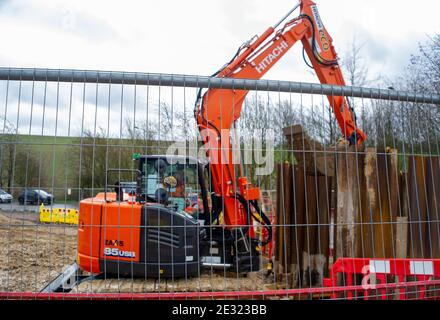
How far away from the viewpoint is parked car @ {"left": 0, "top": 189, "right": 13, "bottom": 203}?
3477 mm

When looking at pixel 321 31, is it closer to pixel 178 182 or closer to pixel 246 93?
pixel 246 93

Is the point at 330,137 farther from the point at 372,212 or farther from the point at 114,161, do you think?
the point at 114,161

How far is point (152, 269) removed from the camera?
503cm

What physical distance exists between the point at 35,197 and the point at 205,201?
2.85 meters

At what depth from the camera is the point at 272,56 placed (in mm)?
6348

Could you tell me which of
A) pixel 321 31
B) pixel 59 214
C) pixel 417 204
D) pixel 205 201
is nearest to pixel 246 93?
pixel 205 201

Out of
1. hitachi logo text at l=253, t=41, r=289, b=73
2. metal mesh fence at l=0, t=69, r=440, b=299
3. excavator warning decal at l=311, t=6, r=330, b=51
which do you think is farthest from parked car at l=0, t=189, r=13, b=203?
excavator warning decal at l=311, t=6, r=330, b=51

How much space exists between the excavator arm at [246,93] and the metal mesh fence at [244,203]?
0.18m

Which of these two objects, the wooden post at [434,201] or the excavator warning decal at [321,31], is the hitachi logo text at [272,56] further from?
the wooden post at [434,201]

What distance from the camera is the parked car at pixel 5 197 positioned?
3.48 metres

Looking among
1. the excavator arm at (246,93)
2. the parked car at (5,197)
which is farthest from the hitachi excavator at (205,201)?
the parked car at (5,197)

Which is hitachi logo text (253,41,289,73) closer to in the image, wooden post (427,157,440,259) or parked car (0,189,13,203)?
wooden post (427,157,440,259)

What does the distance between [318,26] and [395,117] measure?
304 centimetres
